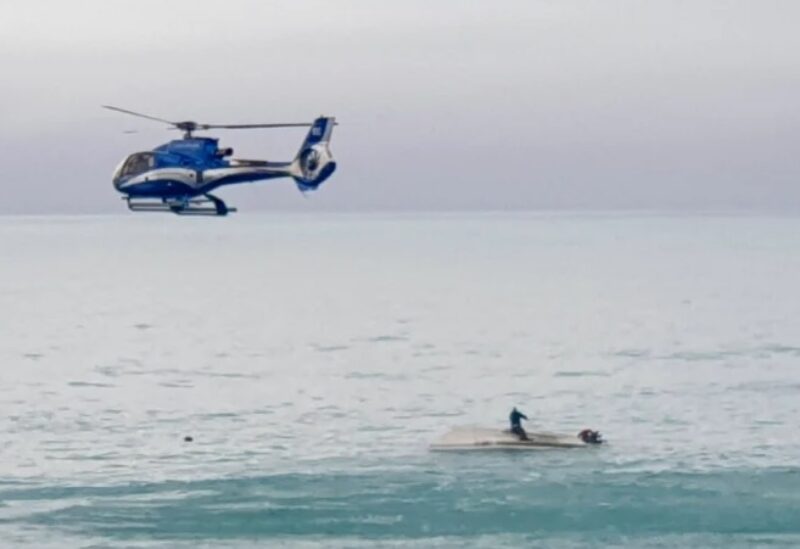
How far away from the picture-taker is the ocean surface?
43.8m

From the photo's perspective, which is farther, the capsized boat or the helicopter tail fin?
the capsized boat

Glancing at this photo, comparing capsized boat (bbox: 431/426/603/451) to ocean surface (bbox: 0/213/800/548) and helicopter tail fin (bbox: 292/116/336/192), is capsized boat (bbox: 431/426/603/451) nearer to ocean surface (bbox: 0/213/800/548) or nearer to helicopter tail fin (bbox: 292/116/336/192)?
ocean surface (bbox: 0/213/800/548)

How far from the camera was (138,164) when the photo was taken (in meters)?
40.8

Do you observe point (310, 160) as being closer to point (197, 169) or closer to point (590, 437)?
point (197, 169)

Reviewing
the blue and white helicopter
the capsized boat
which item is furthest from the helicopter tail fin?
the capsized boat

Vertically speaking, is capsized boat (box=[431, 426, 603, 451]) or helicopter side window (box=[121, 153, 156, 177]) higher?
helicopter side window (box=[121, 153, 156, 177])

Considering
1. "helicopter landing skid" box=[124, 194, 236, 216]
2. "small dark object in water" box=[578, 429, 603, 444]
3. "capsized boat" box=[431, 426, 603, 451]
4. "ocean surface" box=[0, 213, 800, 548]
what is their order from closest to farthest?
"helicopter landing skid" box=[124, 194, 236, 216]
"ocean surface" box=[0, 213, 800, 548]
"capsized boat" box=[431, 426, 603, 451]
"small dark object in water" box=[578, 429, 603, 444]

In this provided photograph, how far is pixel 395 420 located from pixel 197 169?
25322 mm

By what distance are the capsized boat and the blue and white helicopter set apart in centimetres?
1544

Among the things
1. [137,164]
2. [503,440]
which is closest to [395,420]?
[503,440]

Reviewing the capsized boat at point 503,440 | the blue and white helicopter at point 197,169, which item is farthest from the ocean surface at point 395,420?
the blue and white helicopter at point 197,169

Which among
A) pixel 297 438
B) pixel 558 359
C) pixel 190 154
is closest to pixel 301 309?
pixel 558 359

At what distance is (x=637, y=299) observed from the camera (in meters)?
127

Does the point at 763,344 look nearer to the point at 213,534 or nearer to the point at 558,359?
the point at 558,359
